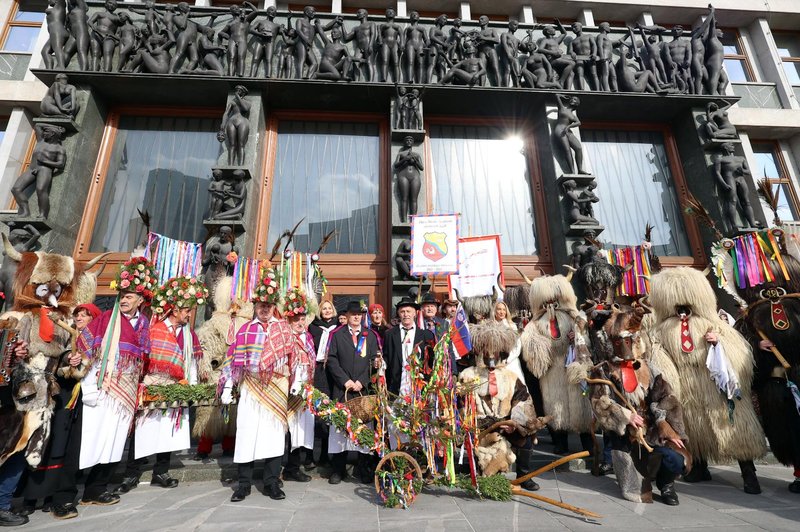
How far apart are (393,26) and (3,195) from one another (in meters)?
11.1

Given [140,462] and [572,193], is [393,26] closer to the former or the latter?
[572,193]

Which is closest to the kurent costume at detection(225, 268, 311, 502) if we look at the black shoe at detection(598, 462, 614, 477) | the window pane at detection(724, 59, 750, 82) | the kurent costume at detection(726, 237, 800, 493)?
the black shoe at detection(598, 462, 614, 477)

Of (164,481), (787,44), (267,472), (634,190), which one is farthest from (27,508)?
(787,44)

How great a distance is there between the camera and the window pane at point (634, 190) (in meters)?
10.2

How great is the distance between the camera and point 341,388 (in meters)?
4.84

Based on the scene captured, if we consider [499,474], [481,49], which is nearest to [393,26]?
[481,49]

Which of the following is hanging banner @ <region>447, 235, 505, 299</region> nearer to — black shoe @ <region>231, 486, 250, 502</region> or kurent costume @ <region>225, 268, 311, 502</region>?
kurent costume @ <region>225, 268, 311, 502</region>

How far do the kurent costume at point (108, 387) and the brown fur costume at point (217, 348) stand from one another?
1.33m

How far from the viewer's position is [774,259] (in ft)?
15.8

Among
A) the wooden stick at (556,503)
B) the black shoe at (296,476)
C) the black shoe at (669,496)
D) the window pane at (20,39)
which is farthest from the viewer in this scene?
the window pane at (20,39)

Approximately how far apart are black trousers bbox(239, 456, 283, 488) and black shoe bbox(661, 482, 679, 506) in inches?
157

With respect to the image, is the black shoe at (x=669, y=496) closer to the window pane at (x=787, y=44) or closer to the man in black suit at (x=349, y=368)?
the man in black suit at (x=349, y=368)

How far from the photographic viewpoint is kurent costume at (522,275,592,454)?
16.5 feet

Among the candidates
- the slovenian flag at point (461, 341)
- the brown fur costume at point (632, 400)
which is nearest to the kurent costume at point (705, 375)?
the brown fur costume at point (632, 400)
